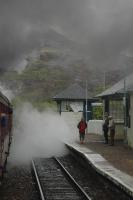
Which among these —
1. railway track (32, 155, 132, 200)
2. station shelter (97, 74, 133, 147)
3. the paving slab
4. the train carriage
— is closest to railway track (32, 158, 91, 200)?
railway track (32, 155, 132, 200)

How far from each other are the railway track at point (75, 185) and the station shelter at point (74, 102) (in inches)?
980

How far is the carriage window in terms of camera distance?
95.8ft

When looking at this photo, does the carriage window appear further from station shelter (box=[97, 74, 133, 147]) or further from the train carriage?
the train carriage

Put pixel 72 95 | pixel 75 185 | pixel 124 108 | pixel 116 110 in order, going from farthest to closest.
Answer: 1. pixel 72 95
2. pixel 116 110
3. pixel 124 108
4. pixel 75 185

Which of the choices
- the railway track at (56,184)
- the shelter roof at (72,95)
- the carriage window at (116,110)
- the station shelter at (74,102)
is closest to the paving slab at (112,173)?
the railway track at (56,184)

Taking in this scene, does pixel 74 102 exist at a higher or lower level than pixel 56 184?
higher

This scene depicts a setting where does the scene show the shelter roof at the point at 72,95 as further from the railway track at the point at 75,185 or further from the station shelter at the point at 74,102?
the railway track at the point at 75,185

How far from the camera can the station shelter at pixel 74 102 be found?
44.6 metres

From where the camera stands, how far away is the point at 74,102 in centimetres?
4703

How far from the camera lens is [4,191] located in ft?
42.3

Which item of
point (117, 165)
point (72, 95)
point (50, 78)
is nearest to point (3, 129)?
point (117, 165)

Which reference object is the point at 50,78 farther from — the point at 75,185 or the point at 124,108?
the point at 75,185

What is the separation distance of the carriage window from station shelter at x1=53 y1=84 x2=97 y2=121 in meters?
13.3

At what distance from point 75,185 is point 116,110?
54.0 feet
